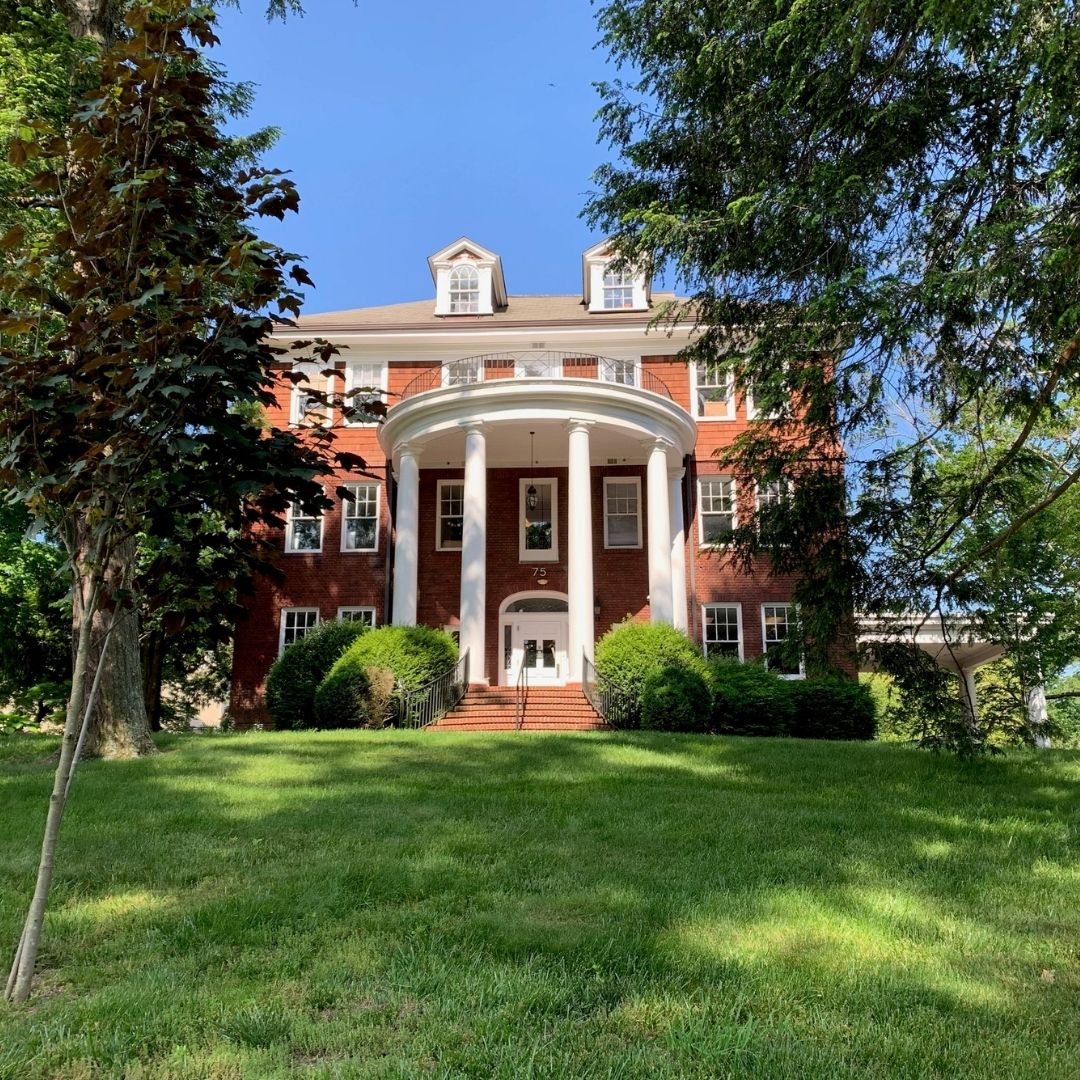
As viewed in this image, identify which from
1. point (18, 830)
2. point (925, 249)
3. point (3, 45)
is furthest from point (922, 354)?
Result: point (3, 45)

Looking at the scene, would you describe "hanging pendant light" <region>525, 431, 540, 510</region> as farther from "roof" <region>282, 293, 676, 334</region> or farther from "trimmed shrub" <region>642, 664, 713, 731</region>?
"trimmed shrub" <region>642, 664, 713, 731</region>

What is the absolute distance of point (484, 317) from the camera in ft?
79.6

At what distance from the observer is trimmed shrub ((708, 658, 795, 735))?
54.2 ft

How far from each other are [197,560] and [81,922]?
6.43 feet

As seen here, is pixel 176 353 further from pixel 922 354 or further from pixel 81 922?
pixel 922 354

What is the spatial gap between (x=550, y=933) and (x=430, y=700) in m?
11.8

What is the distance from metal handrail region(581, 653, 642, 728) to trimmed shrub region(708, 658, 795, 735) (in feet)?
5.80

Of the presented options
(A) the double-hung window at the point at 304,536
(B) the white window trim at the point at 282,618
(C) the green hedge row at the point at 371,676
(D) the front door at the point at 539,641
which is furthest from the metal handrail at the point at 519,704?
(A) the double-hung window at the point at 304,536

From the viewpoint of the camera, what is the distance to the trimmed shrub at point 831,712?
58.4 ft

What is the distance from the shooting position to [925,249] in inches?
299

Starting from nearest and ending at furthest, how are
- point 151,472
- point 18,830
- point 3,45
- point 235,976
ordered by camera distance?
point 235,976 < point 151,472 < point 18,830 < point 3,45

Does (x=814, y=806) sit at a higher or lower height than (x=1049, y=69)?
lower

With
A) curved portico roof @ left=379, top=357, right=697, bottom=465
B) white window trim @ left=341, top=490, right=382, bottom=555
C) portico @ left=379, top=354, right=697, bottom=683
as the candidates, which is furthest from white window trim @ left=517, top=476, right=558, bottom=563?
white window trim @ left=341, top=490, right=382, bottom=555

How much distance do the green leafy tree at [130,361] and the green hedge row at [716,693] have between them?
1170 cm
